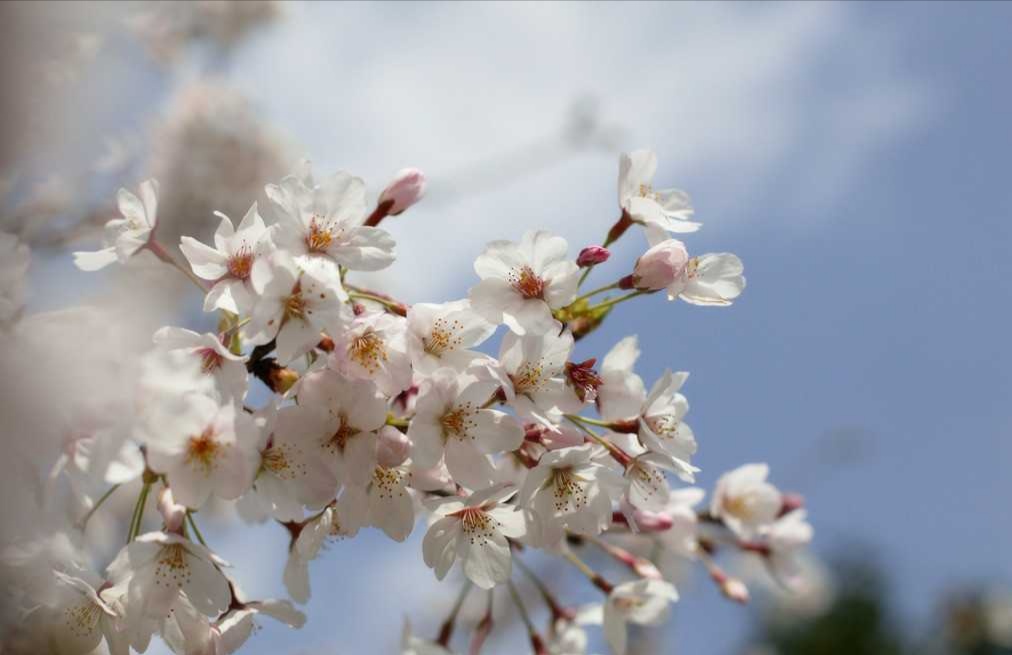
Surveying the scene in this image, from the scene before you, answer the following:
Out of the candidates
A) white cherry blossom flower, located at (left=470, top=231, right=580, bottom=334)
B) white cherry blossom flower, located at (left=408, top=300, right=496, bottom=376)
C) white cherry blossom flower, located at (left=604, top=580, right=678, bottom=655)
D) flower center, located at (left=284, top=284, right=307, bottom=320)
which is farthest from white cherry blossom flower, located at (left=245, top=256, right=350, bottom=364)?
white cherry blossom flower, located at (left=604, top=580, right=678, bottom=655)

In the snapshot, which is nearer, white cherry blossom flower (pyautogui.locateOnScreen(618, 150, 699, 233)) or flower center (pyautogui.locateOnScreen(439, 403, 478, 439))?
flower center (pyautogui.locateOnScreen(439, 403, 478, 439))

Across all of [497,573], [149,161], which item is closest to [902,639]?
[149,161]

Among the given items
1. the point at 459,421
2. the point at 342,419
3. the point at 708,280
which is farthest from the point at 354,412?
the point at 708,280

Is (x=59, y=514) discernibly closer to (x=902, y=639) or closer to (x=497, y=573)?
(x=497, y=573)

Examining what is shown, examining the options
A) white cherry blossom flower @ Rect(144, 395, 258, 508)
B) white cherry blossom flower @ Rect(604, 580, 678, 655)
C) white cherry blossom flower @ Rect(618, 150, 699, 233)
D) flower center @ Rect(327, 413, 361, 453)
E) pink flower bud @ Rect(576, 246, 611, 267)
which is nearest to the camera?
white cherry blossom flower @ Rect(144, 395, 258, 508)

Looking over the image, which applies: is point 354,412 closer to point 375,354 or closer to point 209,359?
point 375,354

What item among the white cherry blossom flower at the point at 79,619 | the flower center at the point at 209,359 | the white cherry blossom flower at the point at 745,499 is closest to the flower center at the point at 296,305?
the flower center at the point at 209,359

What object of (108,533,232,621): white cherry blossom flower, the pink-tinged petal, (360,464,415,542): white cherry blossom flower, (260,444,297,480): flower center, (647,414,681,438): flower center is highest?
(647,414,681,438): flower center

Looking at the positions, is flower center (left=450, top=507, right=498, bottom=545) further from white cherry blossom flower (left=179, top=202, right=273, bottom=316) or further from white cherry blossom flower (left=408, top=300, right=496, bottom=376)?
white cherry blossom flower (left=179, top=202, right=273, bottom=316)

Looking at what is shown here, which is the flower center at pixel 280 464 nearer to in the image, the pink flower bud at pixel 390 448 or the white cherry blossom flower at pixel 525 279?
the pink flower bud at pixel 390 448
